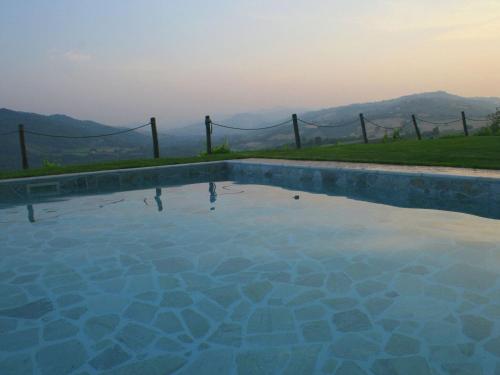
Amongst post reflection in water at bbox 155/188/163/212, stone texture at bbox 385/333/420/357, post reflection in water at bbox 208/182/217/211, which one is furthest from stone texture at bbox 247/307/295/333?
post reflection in water at bbox 155/188/163/212

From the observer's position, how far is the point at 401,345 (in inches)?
86.8

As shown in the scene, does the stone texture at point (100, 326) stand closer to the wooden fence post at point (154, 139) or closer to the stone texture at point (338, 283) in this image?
the stone texture at point (338, 283)

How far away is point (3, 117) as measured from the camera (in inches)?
2188

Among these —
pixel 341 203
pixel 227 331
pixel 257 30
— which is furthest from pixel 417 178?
pixel 257 30

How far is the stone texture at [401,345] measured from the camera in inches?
84.1

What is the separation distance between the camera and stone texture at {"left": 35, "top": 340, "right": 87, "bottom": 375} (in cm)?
215

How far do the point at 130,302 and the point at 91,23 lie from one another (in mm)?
15621

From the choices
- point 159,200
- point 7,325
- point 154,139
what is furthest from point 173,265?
point 154,139

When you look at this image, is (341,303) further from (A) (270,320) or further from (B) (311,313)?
(A) (270,320)

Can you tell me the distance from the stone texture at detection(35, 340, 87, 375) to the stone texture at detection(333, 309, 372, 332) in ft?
5.02

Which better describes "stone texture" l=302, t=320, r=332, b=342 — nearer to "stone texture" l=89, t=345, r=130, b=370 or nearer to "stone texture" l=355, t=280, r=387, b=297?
"stone texture" l=355, t=280, r=387, b=297

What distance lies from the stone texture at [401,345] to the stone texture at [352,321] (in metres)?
0.19

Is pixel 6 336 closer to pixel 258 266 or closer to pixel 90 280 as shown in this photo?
pixel 90 280

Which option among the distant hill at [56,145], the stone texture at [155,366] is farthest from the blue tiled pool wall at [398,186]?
the distant hill at [56,145]
